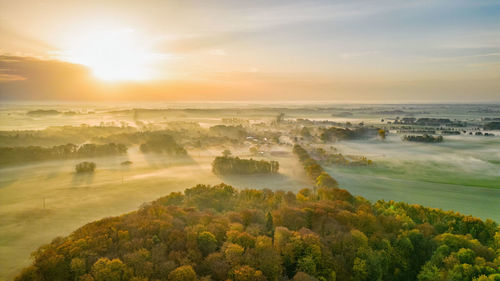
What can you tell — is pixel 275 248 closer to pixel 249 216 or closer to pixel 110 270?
pixel 249 216

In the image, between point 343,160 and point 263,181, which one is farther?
point 343,160

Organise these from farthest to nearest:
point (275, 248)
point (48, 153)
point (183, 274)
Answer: point (48, 153) → point (275, 248) → point (183, 274)

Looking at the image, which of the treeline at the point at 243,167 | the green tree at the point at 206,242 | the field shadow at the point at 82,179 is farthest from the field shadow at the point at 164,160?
the green tree at the point at 206,242

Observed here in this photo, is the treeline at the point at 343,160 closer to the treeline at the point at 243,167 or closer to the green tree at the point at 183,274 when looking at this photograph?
the treeline at the point at 243,167

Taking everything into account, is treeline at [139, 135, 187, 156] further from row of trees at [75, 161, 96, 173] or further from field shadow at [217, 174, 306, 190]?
field shadow at [217, 174, 306, 190]

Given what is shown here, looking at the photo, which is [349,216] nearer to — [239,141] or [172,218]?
[172,218]

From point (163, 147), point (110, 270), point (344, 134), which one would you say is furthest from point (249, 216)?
point (344, 134)

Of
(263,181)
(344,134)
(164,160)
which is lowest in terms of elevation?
(263,181)

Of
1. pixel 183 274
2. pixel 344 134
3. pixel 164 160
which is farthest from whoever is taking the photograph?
pixel 344 134
